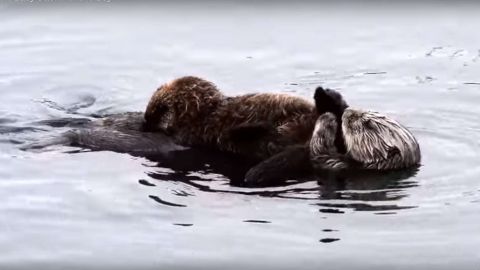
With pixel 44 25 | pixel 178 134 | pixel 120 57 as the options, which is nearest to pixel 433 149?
pixel 178 134

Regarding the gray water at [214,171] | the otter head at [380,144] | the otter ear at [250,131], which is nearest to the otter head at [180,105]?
the otter ear at [250,131]

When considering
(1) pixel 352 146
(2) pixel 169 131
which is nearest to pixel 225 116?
(2) pixel 169 131

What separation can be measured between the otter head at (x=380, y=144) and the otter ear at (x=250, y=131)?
0.50 m

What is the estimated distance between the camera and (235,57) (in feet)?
29.7

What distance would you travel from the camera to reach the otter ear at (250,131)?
6.62 m

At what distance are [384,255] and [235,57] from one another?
434 cm

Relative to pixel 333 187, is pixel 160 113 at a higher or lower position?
higher

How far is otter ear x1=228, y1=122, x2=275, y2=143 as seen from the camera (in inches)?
261

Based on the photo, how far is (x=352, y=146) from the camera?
21.2 feet

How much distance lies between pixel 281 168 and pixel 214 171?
1.57 ft

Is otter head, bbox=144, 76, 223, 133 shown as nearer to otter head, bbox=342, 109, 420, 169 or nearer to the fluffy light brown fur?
the fluffy light brown fur

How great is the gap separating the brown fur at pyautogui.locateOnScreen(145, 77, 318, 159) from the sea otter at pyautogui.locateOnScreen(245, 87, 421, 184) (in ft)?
0.53

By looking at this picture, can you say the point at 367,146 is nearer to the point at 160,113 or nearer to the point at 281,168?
the point at 281,168

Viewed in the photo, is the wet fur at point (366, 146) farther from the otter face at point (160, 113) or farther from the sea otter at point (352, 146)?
the otter face at point (160, 113)
